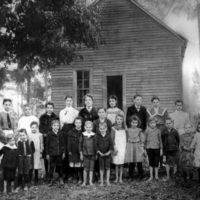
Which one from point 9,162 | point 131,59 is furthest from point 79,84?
point 9,162

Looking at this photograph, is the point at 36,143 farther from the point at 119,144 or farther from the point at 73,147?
the point at 119,144

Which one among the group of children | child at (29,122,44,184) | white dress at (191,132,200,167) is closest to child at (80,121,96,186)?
the group of children

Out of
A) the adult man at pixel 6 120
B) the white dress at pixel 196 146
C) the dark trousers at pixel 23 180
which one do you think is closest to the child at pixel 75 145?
the dark trousers at pixel 23 180

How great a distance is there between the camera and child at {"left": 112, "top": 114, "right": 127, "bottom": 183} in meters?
8.88

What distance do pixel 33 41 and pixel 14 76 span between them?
2374 centimetres

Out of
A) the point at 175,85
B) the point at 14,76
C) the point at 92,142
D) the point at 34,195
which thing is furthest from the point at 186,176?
the point at 14,76

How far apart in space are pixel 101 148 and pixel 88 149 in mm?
293

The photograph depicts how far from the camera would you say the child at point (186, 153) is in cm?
891

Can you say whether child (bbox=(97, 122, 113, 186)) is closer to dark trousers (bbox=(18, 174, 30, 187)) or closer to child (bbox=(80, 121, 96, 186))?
Result: child (bbox=(80, 121, 96, 186))

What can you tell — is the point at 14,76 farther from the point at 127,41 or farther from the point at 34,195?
the point at 34,195

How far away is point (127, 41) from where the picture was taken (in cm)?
1630

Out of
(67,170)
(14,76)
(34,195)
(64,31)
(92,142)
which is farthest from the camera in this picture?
(14,76)

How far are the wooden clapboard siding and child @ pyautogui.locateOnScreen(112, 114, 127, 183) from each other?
7019 mm

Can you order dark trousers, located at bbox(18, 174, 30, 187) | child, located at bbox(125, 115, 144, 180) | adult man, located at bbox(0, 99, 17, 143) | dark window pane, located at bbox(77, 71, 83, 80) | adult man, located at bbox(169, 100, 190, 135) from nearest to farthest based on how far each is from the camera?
dark trousers, located at bbox(18, 174, 30, 187) → child, located at bbox(125, 115, 144, 180) → adult man, located at bbox(0, 99, 17, 143) → adult man, located at bbox(169, 100, 190, 135) → dark window pane, located at bbox(77, 71, 83, 80)
